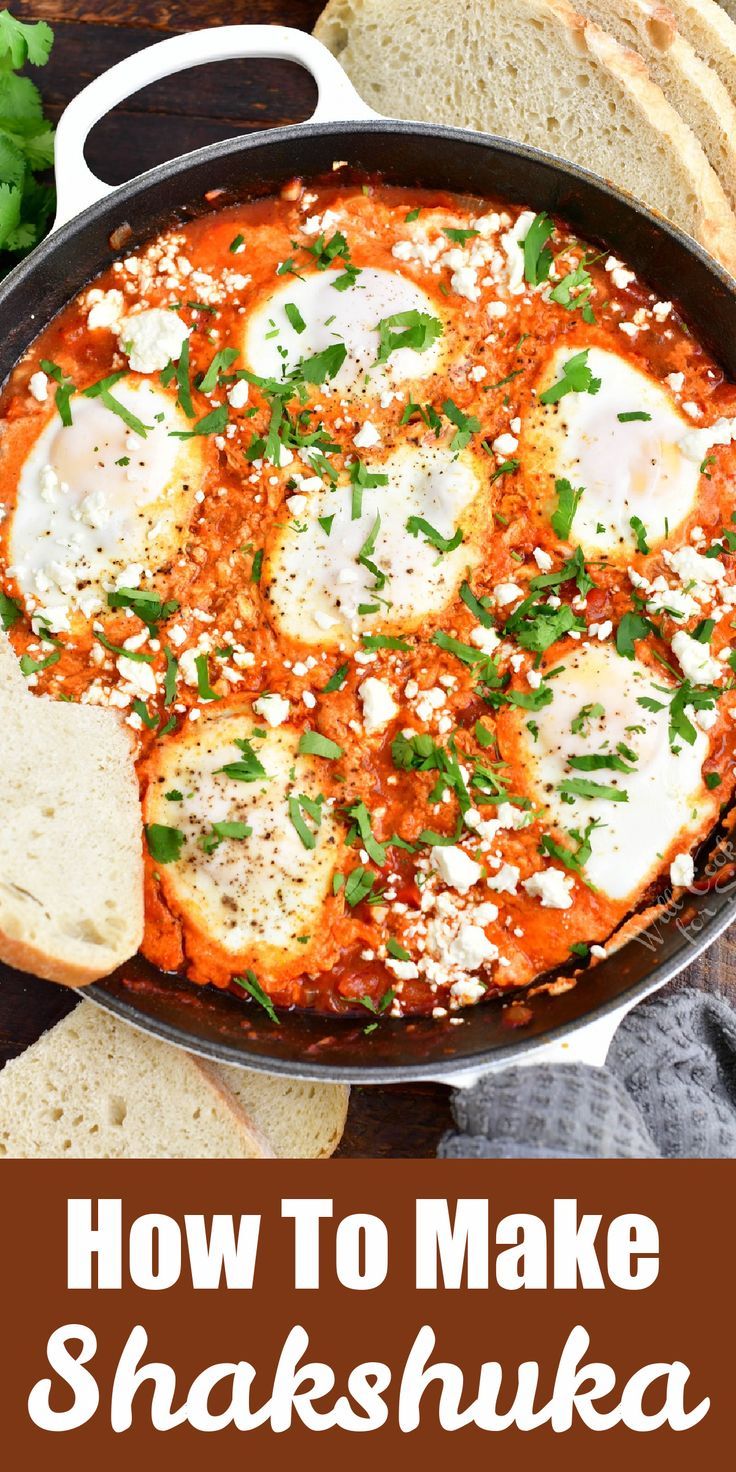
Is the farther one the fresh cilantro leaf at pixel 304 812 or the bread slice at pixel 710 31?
the bread slice at pixel 710 31

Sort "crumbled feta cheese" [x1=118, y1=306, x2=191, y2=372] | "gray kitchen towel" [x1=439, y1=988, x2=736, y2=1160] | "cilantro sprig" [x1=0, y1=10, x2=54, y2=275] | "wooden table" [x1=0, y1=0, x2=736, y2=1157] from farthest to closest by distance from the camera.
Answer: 1. "wooden table" [x1=0, y1=0, x2=736, y2=1157]
2. "cilantro sprig" [x1=0, y1=10, x2=54, y2=275]
3. "crumbled feta cheese" [x1=118, y1=306, x2=191, y2=372]
4. "gray kitchen towel" [x1=439, y1=988, x2=736, y2=1160]

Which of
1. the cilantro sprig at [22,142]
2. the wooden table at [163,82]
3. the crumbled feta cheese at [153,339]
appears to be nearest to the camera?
the crumbled feta cheese at [153,339]

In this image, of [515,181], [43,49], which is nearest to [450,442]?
[515,181]

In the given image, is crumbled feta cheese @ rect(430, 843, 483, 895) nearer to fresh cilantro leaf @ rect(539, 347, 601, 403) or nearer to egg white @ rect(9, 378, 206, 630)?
egg white @ rect(9, 378, 206, 630)

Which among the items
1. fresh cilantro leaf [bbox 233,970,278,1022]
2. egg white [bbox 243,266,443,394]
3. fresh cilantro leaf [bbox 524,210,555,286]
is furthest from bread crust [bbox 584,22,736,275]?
fresh cilantro leaf [bbox 233,970,278,1022]

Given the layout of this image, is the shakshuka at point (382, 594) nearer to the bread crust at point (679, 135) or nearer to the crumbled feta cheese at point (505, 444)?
the crumbled feta cheese at point (505, 444)

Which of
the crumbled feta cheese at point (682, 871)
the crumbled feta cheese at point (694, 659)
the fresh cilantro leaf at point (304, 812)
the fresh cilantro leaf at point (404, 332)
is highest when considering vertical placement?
the fresh cilantro leaf at point (404, 332)

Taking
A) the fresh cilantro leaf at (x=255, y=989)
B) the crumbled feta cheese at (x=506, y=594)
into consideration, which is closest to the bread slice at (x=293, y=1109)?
the fresh cilantro leaf at (x=255, y=989)
